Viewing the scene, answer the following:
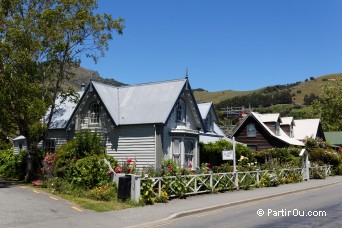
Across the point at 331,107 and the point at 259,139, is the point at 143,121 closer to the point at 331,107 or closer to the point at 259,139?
the point at 259,139

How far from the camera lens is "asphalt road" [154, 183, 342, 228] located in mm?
10492

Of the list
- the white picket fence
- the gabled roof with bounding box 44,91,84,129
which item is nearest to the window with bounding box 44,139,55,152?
the gabled roof with bounding box 44,91,84,129

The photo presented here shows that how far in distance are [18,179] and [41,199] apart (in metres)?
9.78

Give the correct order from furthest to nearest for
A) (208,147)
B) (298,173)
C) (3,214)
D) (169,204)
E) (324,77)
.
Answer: (324,77), (208,147), (298,173), (169,204), (3,214)

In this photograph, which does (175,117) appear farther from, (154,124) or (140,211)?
(140,211)

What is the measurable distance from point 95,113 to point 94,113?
0.06 meters

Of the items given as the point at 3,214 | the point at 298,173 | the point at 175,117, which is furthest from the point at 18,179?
the point at 298,173

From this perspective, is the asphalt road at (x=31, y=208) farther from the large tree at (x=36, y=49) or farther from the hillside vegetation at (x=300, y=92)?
the hillside vegetation at (x=300, y=92)

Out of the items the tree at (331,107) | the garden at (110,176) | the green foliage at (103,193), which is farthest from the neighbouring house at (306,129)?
the green foliage at (103,193)

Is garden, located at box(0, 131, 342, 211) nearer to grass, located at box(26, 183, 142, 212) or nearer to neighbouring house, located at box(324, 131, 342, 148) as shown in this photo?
grass, located at box(26, 183, 142, 212)

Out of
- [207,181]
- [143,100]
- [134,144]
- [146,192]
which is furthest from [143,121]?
[146,192]

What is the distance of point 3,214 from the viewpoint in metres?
11.9

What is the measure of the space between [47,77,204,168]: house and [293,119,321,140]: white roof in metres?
26.9

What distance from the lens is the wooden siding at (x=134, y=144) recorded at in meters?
22.2
